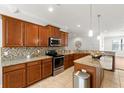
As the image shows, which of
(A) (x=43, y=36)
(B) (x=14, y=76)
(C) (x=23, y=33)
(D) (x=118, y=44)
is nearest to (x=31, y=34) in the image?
(C) (x=23, y=33)

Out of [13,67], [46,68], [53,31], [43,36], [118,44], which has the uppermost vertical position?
[53,31]

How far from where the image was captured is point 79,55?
8023 mm

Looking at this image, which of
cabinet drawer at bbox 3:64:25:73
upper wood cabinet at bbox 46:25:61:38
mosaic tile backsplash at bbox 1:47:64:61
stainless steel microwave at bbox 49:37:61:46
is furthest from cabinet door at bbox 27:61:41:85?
upper wood cabinet at bbox 46:25:61:38

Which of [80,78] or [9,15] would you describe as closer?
[80,78]

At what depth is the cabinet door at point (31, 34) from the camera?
13.2 ft

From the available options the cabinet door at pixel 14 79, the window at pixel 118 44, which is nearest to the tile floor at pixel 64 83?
the cabinet door at pixel 14 79

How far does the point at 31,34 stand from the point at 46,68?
1.49 m

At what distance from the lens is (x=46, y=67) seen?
4.61 m

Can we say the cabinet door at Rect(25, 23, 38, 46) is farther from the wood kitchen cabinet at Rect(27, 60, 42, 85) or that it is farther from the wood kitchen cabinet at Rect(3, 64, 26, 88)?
the wood kitchen cabinet at Rect(3, 64, 26, 88)

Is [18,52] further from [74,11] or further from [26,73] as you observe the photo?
[74,11]

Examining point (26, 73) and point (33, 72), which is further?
point (33, 72)
